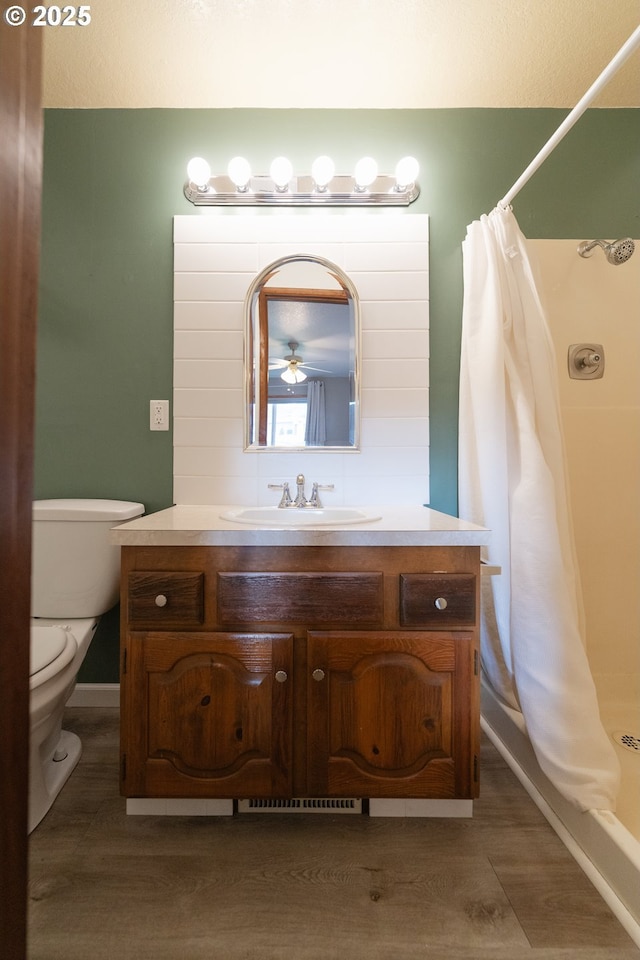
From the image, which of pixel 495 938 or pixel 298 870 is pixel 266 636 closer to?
pixel 298 870

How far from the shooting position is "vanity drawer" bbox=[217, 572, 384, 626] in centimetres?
105

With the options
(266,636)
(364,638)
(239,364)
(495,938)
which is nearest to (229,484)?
(239,364)

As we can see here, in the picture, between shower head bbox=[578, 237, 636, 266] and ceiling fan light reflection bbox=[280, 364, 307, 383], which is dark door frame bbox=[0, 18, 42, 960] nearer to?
ceiling fan light reflection bbox=[280, 364, 307, 383]

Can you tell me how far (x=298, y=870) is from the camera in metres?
0.99

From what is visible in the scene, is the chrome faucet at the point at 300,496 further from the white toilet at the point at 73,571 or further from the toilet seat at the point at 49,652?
the toilet seat at the point at 49,652

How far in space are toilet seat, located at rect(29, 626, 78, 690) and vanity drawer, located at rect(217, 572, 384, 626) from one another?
43 cm

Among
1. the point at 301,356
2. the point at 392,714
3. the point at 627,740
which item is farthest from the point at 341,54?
the point at 627,740

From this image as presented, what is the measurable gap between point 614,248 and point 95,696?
2460 millimetres

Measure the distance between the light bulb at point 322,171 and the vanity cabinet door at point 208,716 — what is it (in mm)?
1470

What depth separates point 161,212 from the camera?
62.7 inches

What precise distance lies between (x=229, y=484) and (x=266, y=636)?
685 mm

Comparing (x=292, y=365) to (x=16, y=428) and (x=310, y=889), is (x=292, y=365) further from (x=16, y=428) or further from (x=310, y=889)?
(x=310, y=889)

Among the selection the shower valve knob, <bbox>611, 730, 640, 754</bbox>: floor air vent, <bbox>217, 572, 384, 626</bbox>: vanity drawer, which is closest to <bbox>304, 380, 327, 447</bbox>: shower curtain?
<bbox>217, 572, 384, 626</bbox>: vanity drawer

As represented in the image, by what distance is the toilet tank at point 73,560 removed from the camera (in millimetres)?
1380
